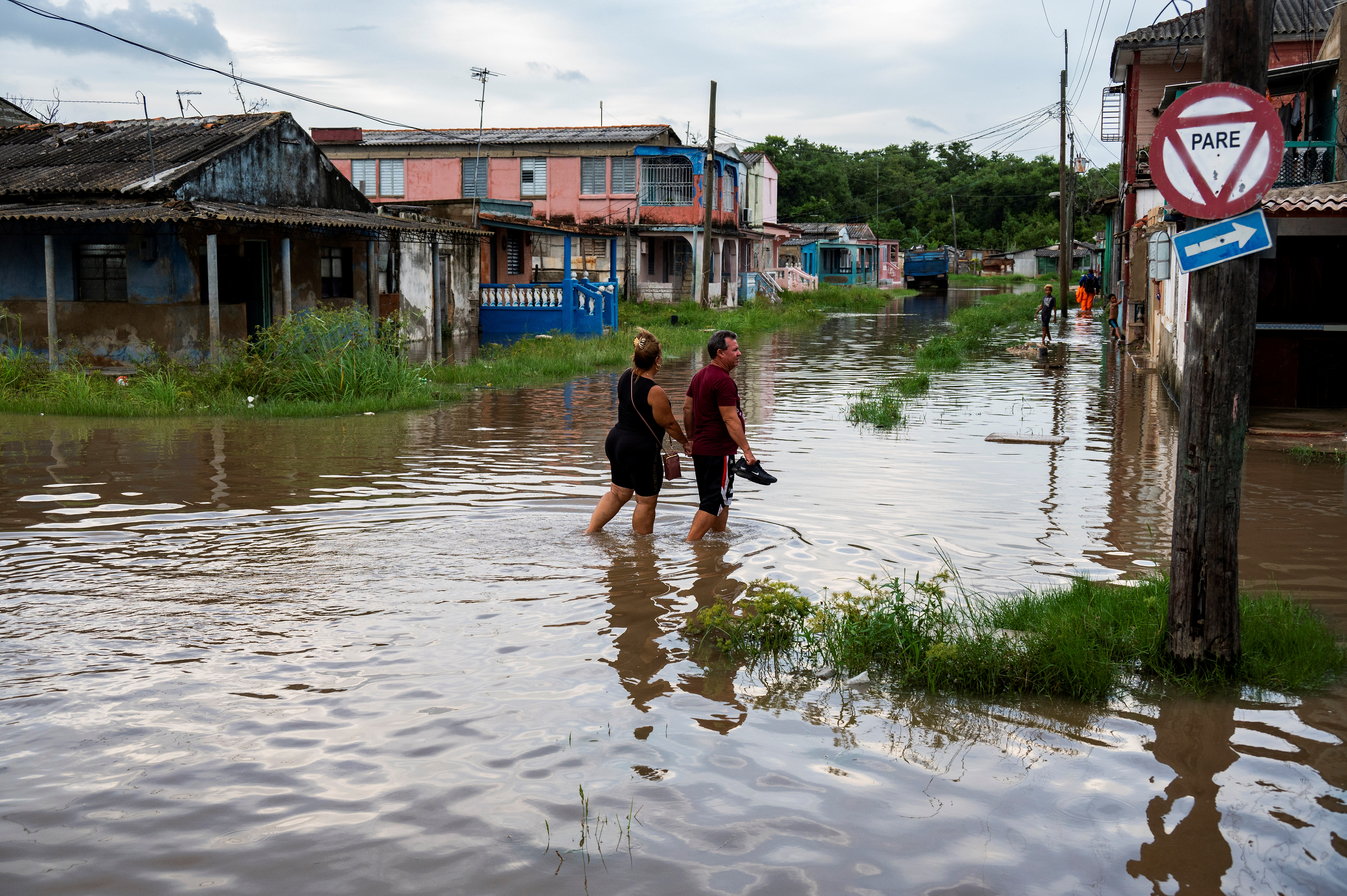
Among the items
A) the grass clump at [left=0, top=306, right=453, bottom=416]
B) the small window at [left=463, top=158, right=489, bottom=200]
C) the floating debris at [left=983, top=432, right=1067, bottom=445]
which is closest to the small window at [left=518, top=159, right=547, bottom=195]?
the small window at [left=463, top=158, right=489, bottom=200]

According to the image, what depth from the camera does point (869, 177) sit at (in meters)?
95.4

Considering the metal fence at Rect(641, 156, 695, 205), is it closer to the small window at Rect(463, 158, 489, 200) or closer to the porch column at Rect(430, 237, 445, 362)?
the small window at Rect(463, 158, 489, 200)

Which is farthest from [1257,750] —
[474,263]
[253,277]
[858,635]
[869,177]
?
[869,177]

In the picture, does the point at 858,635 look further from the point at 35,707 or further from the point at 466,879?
the point at 35,707

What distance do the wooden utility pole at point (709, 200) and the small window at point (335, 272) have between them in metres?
15.3

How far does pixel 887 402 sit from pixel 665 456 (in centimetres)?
820

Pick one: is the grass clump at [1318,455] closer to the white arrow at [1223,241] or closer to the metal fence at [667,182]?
the white arrow at [1223,241]

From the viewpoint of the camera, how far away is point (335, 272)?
23.0 m

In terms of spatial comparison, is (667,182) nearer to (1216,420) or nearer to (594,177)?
(594,177)

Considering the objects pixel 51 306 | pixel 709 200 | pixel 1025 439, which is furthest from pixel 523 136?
pixel 1025 439

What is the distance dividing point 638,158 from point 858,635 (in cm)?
3674

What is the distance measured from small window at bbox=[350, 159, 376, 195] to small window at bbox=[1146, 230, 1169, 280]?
1215 inches

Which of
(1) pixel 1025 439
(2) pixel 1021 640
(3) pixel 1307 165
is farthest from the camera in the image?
(3) pixel 1307 165

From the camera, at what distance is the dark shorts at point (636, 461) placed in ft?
26.9
